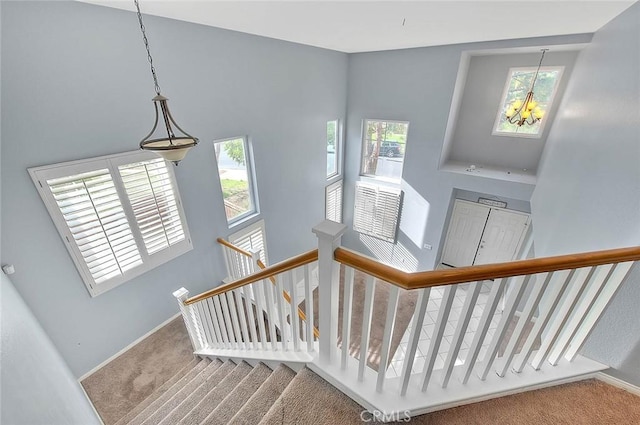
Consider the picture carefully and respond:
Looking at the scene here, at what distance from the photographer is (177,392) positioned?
2404mm

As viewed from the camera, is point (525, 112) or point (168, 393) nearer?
point (168, 393)

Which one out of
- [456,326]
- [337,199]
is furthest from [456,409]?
[337,199]

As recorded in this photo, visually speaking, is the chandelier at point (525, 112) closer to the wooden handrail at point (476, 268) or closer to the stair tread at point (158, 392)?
the wooden handrail at point (476, 268)

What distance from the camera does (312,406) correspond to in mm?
1370

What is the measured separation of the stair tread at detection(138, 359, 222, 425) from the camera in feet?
6.86

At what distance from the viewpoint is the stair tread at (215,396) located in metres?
1.88

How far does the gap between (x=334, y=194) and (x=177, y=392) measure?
14.5 ft

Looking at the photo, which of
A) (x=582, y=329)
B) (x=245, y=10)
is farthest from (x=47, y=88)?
(x=582, y=329)

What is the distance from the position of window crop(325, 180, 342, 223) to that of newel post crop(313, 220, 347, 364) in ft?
13.6

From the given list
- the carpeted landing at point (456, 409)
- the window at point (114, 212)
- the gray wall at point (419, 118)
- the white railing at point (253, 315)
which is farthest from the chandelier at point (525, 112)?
the window at point (114, 212)

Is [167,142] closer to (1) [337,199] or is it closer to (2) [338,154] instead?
(2) [338,154]

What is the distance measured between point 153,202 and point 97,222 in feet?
1.65

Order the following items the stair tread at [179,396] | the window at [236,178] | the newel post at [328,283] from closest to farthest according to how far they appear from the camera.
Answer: the newel post at [328,283]
the stair tread at [179,396]
the window at [236,178]

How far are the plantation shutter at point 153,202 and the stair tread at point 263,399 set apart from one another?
6.64ft
